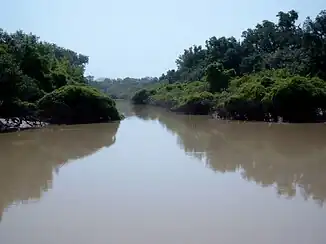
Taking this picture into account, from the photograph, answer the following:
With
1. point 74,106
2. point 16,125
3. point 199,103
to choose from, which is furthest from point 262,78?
point 16,125

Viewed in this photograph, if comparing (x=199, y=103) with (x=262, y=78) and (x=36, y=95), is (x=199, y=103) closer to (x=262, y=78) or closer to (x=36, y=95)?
(x=262, y=78)

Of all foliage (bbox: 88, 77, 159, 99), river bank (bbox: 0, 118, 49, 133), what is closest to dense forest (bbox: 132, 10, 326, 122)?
river bank (bbox: 0, 118, 49, 133)

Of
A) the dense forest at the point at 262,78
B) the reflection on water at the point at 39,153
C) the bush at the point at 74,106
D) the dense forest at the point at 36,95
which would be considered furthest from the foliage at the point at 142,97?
the reflection on water at the point at 39,153

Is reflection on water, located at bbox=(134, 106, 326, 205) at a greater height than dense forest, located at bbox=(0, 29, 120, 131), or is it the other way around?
dense forest, located at bbox=(0, 29, 120, 131)

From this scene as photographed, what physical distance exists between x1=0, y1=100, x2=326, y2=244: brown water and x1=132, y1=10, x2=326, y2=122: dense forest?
20.9 feet

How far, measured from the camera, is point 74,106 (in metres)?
24.1

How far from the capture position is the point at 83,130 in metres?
21.3

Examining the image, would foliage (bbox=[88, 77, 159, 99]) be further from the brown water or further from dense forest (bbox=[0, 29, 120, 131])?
the brown water

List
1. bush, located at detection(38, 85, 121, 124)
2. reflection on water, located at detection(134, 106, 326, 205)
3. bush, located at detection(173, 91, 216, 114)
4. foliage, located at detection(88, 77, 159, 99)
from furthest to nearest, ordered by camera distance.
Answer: foliage, located at detection(88, 77, 159, 99) < bush, located at detection(173, 91, 216, 114) < bush, located at detection(38, 85, 121, 124) < reflection on water, located at detection(134, 106, 326, 205)

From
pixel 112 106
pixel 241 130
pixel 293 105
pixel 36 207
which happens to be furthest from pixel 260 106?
pixel 36 207

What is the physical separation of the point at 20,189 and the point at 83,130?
38.8 feet

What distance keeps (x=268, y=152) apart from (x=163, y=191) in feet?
20.1

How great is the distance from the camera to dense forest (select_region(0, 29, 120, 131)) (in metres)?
19.6

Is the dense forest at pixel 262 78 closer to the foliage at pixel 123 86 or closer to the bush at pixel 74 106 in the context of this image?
the bush at pixel 74 106
